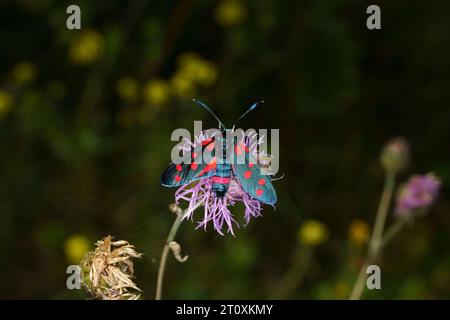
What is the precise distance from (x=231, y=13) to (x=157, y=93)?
28.6 inches

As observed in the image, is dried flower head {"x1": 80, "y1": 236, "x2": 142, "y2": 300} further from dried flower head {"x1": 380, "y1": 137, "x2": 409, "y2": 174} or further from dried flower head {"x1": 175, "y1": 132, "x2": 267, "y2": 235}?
dried flower head {"x1": 380, "y1": 137, "x2": 409, "y2": 174}

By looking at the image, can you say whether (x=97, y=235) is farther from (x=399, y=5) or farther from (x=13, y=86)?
(x=399, y=5)

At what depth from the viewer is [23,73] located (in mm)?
3678

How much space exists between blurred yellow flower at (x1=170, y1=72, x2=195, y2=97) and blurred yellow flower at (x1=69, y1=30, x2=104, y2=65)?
49 centimetres

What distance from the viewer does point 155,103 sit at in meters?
3.76

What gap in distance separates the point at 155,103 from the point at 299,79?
3.70 feet

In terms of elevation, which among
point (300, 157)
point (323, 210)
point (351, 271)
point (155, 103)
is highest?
point (155, 103)

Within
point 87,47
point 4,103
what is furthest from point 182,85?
point 4,103

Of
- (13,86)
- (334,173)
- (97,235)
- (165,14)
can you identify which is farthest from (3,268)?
(334,173)

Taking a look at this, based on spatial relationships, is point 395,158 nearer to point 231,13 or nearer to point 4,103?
point 231,13

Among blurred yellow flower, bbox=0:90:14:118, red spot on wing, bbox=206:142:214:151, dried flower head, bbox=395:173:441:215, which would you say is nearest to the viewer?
red spot on wing, bbox=206:142:214:151

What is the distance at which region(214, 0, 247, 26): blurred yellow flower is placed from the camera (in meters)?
3.93

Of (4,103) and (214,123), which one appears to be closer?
(4,103)

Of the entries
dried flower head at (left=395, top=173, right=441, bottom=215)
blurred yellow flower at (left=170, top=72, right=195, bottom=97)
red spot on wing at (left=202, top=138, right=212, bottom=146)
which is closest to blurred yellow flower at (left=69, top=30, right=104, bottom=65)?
blurred yellow flower at (left=170, top=72, right=195, bottom=97)
